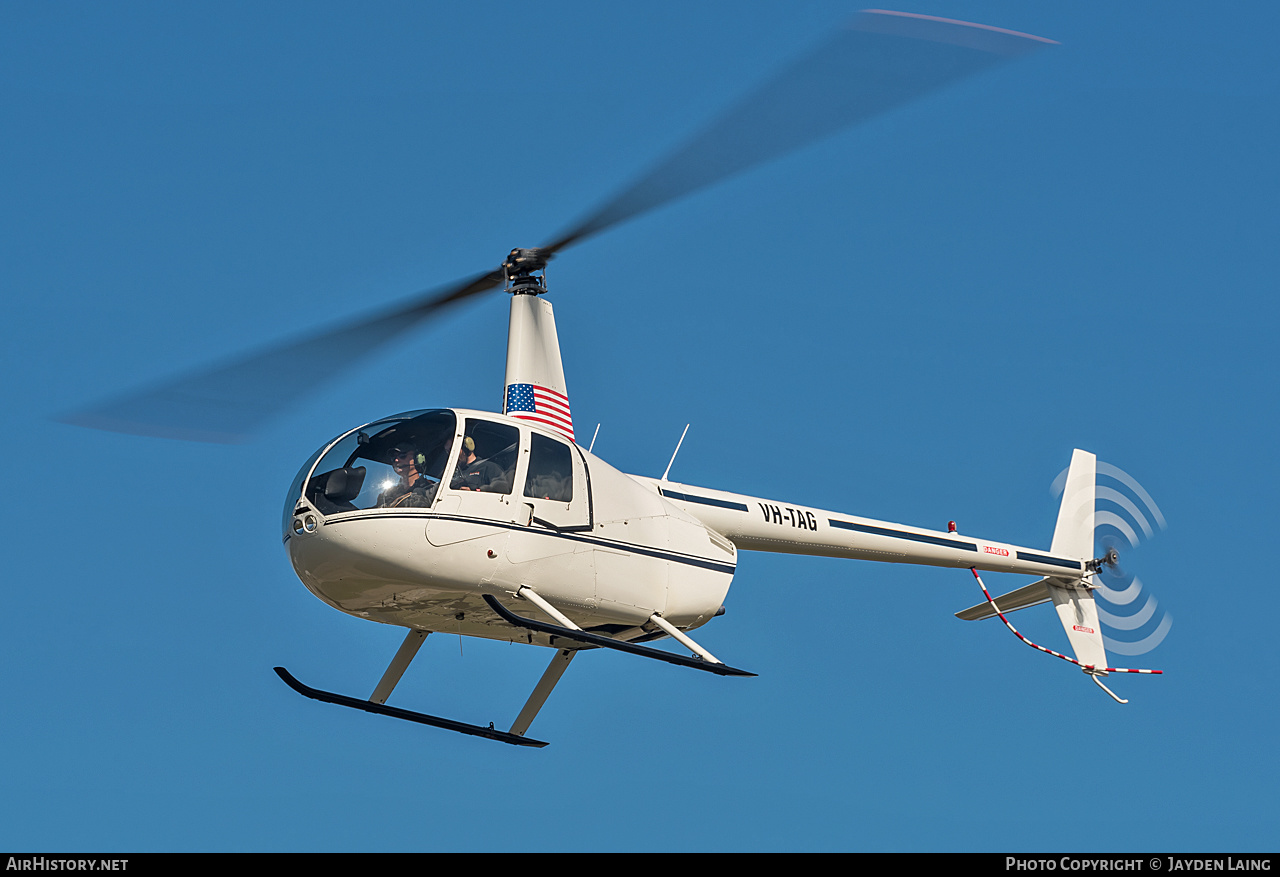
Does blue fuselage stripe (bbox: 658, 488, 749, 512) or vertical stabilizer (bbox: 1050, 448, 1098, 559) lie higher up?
vertical stabilizer (bbox: 1050, 448, 1098, 559)

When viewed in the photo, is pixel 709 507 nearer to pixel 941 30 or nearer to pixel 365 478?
pixel 365 478

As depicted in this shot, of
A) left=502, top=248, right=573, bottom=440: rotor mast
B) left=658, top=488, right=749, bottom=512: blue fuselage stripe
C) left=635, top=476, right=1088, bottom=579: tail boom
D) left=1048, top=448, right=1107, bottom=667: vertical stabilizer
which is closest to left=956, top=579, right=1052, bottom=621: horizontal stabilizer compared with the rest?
left=1048, top=448, right=1107, bottom=667: vertical stabilizer

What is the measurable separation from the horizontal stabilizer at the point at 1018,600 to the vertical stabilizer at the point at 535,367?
9674mm

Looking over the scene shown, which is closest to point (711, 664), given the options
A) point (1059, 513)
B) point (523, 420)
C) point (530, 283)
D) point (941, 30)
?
point (523, 420)

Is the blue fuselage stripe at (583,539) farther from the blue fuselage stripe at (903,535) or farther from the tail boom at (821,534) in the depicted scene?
the blue fuselage stripe at (903,535)

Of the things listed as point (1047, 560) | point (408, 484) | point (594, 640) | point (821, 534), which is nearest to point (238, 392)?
point (408, 484)

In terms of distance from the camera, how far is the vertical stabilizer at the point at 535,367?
1836 cm

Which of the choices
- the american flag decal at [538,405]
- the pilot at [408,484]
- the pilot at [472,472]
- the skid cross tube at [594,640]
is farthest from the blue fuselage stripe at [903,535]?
the pilot at [408,484]

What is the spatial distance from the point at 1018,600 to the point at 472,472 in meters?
12.8

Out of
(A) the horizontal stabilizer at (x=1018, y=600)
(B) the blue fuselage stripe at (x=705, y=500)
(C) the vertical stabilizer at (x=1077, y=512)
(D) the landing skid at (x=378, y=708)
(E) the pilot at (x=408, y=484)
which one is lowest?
(D) the landing skid at (x=378, y=708)

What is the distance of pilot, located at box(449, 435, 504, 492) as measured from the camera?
51.7 ft

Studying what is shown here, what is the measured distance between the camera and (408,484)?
15570 mm

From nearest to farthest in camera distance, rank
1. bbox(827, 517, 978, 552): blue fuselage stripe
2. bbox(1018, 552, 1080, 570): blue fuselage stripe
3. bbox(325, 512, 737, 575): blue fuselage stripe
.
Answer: bbox(325, 512, 737, 575): blue fuselage stripe < bbox(827, 517, 978, 552): blue fuselage stripe < bbox(1018, 552, 1080, 570): blue fuselage stripe

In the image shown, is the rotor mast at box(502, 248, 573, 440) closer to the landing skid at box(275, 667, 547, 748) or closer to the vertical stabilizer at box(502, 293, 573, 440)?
the vertical stabilizer at box(502, 293, 573, 440)
